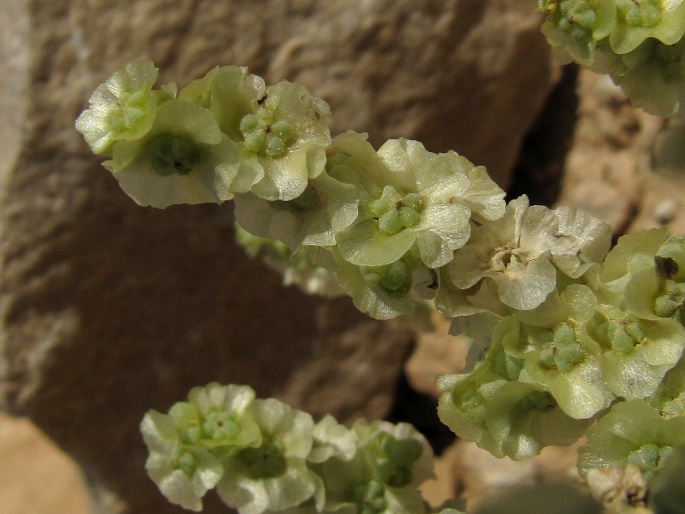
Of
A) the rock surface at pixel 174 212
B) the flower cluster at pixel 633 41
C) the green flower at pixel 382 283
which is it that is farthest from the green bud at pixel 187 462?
the rock surface at pixel 174 212

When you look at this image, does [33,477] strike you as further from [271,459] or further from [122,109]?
[122,109]

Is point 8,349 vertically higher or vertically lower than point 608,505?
lower

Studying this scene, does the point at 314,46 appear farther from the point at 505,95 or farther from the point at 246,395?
the point at 246,395

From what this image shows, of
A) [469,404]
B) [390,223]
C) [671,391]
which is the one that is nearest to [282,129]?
[390,223]

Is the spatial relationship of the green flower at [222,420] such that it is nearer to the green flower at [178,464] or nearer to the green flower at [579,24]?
the green flower at [178,464]

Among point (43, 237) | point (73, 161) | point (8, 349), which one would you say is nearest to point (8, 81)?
point (73, 161)
